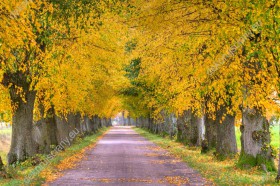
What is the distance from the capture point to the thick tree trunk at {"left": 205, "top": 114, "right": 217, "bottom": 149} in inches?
1026

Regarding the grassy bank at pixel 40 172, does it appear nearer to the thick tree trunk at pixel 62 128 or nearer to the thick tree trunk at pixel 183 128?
the thick tree trunk at pixel 62 128

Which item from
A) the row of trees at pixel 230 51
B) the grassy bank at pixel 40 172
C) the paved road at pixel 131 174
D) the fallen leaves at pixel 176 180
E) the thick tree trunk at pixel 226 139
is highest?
the row of trees at pixel 230 51

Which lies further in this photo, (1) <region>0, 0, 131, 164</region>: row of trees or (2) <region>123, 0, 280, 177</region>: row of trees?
(1) <region>0, 0, 131, 164</region>: row of trees

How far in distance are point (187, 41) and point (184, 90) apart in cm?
575

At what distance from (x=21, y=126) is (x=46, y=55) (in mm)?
5234

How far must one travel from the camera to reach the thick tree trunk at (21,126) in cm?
2031

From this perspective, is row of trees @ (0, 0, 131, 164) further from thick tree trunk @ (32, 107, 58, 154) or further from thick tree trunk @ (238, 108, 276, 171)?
thick tree trunk @ (238, 108, 276, 171)

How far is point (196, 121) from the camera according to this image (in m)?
32.8

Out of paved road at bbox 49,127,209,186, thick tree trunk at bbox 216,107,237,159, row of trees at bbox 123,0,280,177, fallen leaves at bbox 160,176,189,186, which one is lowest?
fallen leaves at bbox 160,176,189,186

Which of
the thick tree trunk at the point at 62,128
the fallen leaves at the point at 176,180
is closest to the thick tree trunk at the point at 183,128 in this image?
the thick tree trunk at the point at 62,128

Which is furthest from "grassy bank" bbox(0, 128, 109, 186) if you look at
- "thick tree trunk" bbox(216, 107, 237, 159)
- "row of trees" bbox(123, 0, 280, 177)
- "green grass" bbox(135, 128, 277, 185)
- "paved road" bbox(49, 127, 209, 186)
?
"thick tree trunk" bbox(216, 107, 237, 159)

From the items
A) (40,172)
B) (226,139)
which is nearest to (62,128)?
(226,139)

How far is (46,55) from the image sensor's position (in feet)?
54.1

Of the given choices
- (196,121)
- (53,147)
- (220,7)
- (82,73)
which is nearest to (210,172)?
(220,7)
